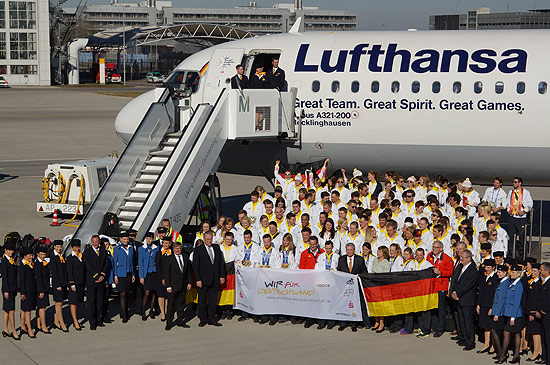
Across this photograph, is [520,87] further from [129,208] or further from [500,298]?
[129,208]

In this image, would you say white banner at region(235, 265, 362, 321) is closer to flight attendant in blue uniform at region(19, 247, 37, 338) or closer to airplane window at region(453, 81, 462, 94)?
flight attendant in blue uniform at region(19, 247, 37, 338)

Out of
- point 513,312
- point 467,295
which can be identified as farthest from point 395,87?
point 513,312

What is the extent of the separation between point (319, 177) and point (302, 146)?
1.11m

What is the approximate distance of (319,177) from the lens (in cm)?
2542

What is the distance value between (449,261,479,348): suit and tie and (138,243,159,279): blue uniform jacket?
21.3 ft

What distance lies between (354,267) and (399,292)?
108cm

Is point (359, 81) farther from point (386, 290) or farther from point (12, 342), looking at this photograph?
point (12, 342)

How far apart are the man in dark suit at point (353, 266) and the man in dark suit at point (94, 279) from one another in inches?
199

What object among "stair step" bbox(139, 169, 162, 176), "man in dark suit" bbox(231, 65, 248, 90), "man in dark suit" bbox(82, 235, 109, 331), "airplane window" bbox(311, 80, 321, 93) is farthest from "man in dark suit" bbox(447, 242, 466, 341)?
"man in dark suit" bbox(231, 65, 248, 90)

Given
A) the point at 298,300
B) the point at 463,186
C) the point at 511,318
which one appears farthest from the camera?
the point at 463,186

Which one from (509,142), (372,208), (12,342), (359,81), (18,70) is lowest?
(12,342)

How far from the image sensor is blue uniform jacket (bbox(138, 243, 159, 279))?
17828 mm

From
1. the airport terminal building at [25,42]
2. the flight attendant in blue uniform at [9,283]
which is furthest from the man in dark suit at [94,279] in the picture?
the airport terminal building at [25,42]

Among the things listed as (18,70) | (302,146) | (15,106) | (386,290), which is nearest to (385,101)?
(302,146)
